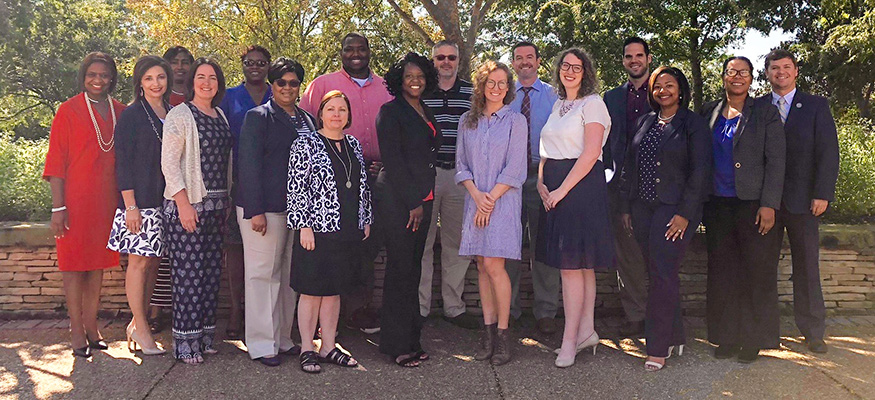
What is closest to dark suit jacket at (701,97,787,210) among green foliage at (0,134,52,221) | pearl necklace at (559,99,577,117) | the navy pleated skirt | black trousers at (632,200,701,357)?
black trousers at (632,200,701,357)

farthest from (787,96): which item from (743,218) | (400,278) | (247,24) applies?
(247,24)

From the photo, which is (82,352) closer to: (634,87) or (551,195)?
(551,195)

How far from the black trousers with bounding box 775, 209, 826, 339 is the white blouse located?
152 cm

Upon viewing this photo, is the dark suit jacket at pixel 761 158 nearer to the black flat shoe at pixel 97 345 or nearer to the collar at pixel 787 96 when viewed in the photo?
the collar at pixel 787 96

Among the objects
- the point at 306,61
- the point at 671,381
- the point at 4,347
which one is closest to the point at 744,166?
the point at 671,381

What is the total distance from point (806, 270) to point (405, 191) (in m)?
2.91

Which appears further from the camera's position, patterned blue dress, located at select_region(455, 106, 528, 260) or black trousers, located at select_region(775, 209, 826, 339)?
black trousers, located at select_region(775, 209, 826, 339)

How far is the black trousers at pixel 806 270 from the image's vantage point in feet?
15.4

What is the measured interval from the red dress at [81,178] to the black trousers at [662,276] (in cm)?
367

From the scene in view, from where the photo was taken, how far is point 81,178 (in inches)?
178

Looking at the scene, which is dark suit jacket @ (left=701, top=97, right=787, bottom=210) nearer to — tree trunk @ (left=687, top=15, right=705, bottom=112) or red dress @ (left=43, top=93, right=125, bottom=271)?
red dress @ (left=43, top=93, right=125, bottom=271)

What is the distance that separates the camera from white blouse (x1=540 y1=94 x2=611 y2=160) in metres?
4.30

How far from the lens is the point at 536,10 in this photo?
24.7m

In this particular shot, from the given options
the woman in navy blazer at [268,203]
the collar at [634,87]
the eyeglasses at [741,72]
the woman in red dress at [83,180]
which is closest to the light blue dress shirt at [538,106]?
the collar at [634,87]
